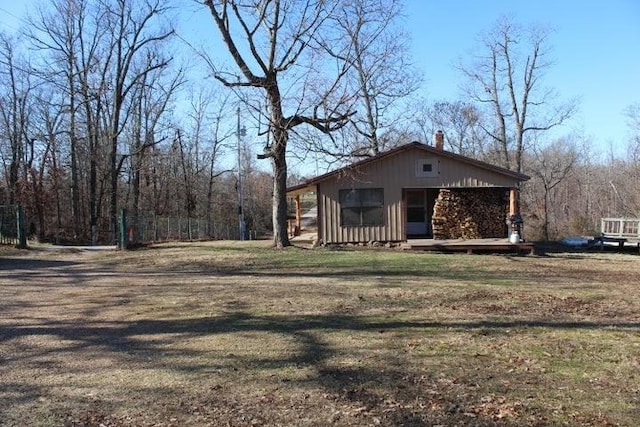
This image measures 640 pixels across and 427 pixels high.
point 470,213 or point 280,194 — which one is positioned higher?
point 280,194

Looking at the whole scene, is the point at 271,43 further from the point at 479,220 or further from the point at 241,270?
the point at 479,220

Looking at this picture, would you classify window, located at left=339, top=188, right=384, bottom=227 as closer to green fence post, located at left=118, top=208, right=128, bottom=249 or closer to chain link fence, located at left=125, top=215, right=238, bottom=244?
green fence post, located at left=118, top=208, right=128, bottom=249

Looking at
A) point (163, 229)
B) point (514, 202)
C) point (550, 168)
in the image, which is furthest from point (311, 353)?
point (550, 168)

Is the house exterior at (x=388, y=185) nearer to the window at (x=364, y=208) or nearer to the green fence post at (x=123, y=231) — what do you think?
the window at (x=364, y=208)

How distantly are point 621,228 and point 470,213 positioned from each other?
7.59 m

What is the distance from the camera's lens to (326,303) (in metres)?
8.91

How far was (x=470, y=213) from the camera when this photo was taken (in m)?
23.0

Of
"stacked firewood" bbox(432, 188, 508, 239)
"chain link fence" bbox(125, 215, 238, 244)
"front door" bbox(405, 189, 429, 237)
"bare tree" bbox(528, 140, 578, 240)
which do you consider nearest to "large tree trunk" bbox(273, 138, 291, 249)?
"chain link fence" bbox(125, 215, 238, 244)

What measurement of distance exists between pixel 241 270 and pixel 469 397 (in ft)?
34.1

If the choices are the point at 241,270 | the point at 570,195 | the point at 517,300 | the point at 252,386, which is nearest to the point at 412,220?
the point at 241,270

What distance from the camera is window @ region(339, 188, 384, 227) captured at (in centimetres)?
2189

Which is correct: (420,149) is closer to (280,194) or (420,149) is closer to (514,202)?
(514,202)

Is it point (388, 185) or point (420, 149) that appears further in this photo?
point (420, 149)

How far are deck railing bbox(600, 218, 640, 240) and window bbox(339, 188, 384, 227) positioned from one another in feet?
35.7
